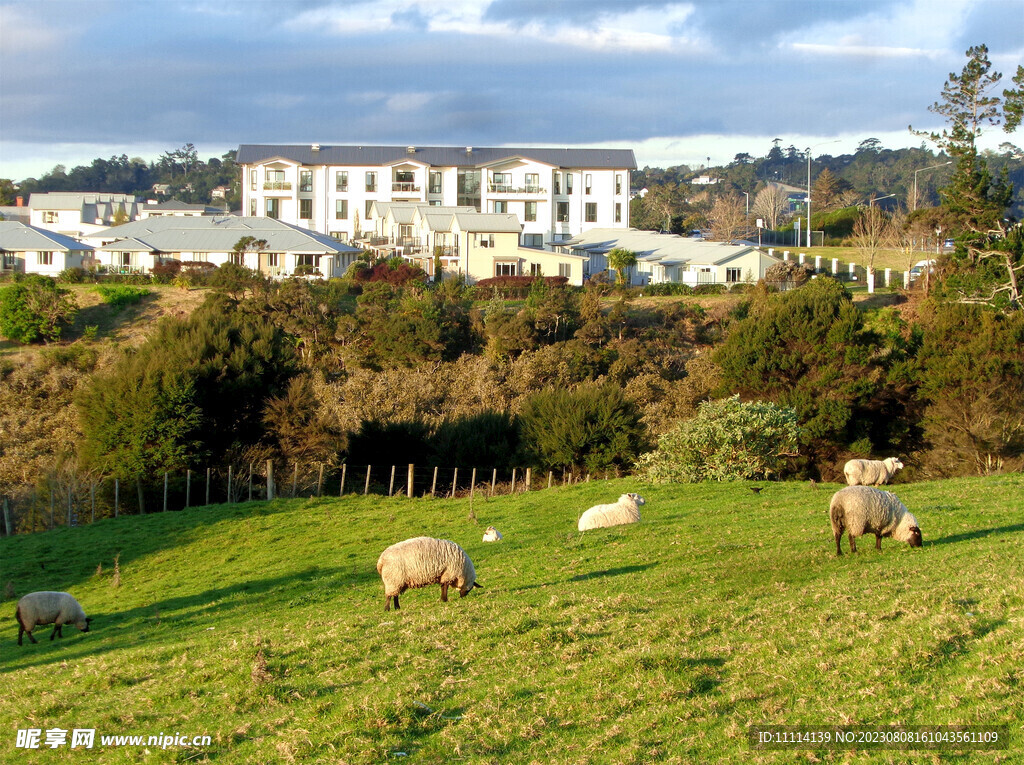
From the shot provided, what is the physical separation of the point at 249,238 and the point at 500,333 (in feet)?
105

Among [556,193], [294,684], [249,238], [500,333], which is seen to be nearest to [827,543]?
[294,684]

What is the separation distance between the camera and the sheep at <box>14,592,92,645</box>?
→ 16.4m

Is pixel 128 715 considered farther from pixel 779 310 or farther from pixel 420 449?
pixel 779 310

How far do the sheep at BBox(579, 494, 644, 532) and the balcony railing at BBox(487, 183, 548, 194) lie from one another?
312 feet

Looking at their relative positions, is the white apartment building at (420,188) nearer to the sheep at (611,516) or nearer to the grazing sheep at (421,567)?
the sheep at (611,516)

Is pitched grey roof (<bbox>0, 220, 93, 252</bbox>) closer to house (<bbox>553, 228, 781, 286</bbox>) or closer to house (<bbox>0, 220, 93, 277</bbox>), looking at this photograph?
house (<bbox>0, 220, 93, 277</bbox>)

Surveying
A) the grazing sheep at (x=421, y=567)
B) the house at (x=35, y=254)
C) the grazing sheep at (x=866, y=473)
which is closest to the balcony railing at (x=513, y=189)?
the house at (x=35, y=254)

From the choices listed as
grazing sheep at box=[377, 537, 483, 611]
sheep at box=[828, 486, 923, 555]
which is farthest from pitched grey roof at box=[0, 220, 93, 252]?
sheep at box=[828, 486, 923, 555]

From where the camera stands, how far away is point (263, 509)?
93.5ft

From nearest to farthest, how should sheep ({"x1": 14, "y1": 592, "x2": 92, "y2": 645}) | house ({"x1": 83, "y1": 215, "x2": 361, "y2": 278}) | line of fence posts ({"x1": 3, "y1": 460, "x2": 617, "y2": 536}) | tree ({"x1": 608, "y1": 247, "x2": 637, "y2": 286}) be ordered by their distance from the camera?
sheep ({"x1": 14, "y1": 592, "x2": 92, "y2": 645})
line of fence posts ({"x1": 3, "y1": 460, "x2": 617, "y2": 536})
house ({"x1": 83, "y1": 215, "x2": 361, "y2": 278})
tree ({"x1": 608, "y1": 247, "x2": 637, "y2": 286})

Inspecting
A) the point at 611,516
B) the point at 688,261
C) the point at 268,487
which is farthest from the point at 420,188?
the point at 611,516

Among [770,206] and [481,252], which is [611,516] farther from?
[770,206]

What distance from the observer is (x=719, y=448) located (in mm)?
29141

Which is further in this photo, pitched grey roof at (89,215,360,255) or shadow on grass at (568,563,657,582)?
pitched grey roof at (89,215,360,255)
